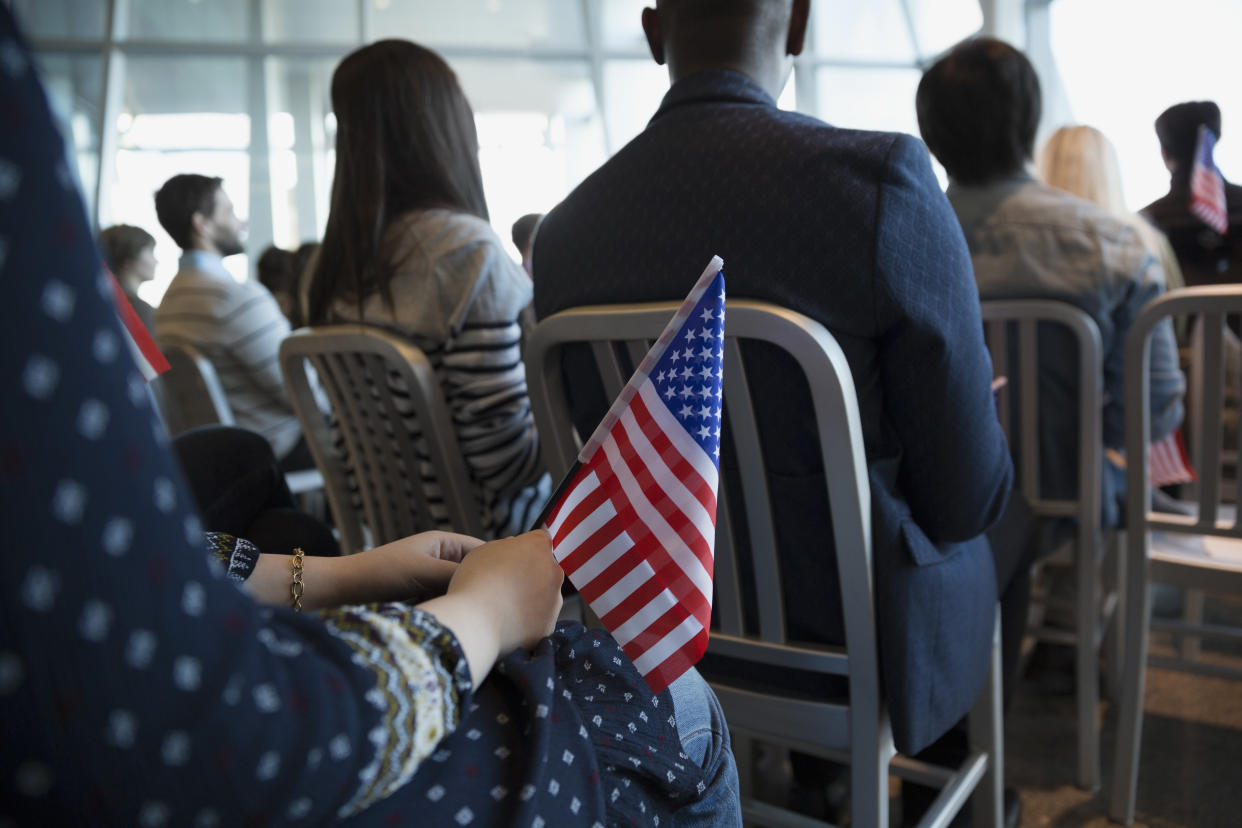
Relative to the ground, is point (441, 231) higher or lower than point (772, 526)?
higher

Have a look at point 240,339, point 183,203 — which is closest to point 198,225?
point 183,203

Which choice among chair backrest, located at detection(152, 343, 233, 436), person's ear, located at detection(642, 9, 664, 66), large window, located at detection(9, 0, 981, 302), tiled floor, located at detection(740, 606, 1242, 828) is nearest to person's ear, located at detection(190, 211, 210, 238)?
chair backrest, located at detection(152, 343, 233, 436)

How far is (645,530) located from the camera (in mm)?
659

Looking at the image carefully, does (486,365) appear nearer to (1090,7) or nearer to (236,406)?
(236,406)

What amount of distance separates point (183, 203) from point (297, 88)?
3821 millimetres

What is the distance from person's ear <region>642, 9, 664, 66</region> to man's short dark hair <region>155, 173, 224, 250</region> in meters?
2.15

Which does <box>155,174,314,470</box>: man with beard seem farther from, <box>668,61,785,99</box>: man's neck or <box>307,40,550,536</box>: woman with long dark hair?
<box>668,61,785,99</box>: man's neck

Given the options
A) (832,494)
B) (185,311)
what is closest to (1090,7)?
(185,311)

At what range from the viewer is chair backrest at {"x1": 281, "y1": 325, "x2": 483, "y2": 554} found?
1354 mm

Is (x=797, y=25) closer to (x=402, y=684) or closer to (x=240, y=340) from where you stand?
(x=402, y=684)

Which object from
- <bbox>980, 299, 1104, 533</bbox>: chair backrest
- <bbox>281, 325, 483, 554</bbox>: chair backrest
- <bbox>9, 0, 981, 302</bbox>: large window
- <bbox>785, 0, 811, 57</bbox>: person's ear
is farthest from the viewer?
<bbox>9, 0, 981, 302</bbox>: large window

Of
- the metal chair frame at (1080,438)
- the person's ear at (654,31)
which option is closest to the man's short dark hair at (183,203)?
the person's ear at (654,31)

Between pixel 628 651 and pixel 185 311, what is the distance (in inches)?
91.8

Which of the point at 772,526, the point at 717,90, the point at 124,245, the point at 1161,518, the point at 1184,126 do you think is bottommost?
the point at 1161,518
